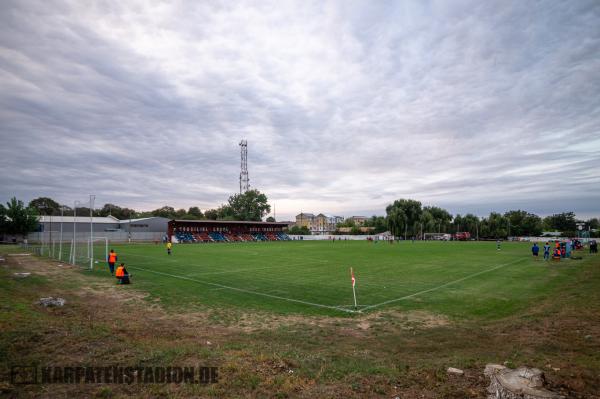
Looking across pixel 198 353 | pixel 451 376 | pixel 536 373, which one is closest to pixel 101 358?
pixel 198 353

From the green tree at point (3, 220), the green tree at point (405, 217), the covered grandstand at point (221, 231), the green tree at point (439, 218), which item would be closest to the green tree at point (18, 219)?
the green tree at point (3, 220)

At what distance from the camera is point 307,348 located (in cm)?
845

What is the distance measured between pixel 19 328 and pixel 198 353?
4.57 meters

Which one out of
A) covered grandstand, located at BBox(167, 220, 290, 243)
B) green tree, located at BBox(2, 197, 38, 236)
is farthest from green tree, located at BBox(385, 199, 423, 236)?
green tree, located at BBox(2, 197, 38, 236)

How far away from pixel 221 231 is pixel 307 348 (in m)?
79.7

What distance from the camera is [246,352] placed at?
7.14 m

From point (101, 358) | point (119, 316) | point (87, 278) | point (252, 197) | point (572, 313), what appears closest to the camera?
point (101, 358)

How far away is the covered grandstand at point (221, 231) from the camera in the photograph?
248 ft

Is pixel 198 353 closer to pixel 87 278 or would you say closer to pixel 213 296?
pixel 213 296

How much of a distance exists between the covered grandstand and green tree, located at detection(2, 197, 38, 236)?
27052mm

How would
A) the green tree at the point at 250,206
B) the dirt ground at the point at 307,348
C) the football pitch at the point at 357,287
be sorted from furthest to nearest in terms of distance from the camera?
the green tree at the point at 250,206, the football pitch at the point at 357,287, the dirt ground at the point at 307,348

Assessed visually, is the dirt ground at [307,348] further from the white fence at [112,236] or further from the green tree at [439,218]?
the green tree at [439,218]

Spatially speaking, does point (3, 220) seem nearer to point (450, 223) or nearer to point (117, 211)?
point (117, 211)

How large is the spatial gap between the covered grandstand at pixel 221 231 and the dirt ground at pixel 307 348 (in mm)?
64966
